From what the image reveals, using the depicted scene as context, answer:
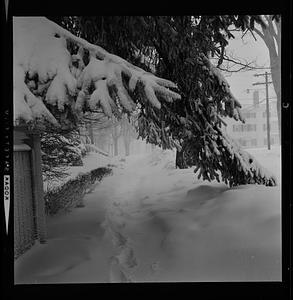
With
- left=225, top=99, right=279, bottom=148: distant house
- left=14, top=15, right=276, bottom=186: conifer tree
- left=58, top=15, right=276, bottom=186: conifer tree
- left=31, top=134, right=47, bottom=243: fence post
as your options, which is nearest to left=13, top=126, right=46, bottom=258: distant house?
left=31, top=134, right=47, bottom=243: fence post

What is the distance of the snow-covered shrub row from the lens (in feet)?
8.25

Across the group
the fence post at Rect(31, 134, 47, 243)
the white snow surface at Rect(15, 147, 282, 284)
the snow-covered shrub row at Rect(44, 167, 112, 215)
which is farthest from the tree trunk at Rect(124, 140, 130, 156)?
the fence post at Rect(31, 134, 47, 243)

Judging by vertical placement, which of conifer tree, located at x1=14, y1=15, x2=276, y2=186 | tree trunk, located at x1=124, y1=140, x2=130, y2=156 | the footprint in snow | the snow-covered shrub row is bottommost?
the footprint in snow

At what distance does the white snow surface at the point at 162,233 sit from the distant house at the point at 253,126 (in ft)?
0.21

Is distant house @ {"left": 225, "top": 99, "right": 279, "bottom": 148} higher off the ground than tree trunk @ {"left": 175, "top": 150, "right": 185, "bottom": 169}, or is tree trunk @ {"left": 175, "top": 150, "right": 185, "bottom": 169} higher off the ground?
distant house @ {"left": 225, "top": 99, "right": 279, "bottom": 148}

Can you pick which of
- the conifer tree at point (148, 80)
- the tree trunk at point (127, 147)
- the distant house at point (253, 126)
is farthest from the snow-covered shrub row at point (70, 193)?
the distant house at point (253, 126)

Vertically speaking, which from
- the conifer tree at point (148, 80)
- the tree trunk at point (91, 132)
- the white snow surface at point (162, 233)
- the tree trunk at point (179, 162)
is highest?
the conifer tree at point (148, 80)

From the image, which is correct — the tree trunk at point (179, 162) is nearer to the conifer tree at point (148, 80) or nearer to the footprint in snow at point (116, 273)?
the conifer tree at point (148, 80)

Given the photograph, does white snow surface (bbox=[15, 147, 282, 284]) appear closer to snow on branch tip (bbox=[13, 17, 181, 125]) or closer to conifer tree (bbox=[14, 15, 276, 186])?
conifer tree (bbox=[14, 15, 276, 186])

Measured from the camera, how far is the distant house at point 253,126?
252cm

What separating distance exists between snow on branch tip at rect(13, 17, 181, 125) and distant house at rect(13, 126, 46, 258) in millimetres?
A: 200

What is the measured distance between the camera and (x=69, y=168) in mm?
2523

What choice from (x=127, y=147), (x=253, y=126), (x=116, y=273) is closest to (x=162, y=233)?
(x=116, y=273)

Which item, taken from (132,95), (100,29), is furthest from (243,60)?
(100,29)
